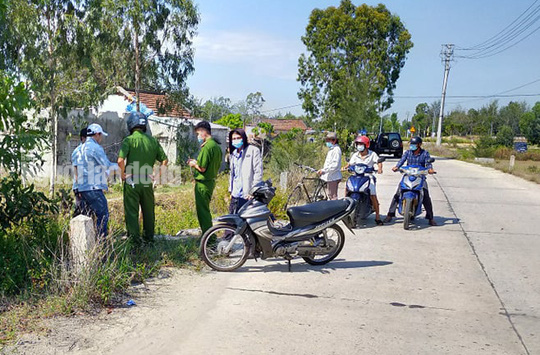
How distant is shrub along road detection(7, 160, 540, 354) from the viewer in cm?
421

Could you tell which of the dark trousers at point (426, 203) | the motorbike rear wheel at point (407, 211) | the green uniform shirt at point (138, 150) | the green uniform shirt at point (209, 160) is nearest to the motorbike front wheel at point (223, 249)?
the green uniform shirt at point (209, 160)

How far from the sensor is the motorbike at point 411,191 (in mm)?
9070

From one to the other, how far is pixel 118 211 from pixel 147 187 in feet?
12.7

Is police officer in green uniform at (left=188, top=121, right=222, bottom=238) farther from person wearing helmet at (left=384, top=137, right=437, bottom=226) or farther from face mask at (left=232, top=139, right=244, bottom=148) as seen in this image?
person wearing helmet at (left=384, top=137, right=437, bottom=226)

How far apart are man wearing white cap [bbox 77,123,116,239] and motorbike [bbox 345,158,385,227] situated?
4667 mm

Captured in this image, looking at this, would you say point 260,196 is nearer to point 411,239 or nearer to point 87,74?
point 411,239

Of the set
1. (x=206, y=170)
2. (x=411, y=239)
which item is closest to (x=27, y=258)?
(x=206, y=170)

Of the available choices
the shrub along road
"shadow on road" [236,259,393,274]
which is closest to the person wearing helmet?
the shrub along road

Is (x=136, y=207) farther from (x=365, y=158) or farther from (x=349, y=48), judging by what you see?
(x=349, y=48)

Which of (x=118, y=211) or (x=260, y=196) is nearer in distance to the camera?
(x=260, y=196)

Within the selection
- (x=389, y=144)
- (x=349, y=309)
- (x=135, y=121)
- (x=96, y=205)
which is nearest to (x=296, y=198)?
(x=135, y=121)

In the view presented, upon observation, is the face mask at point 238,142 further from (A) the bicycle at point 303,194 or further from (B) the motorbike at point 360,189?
(A) the bicycle at point 303,194

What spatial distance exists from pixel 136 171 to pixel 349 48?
36.0 metres

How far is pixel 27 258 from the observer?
5.34m
